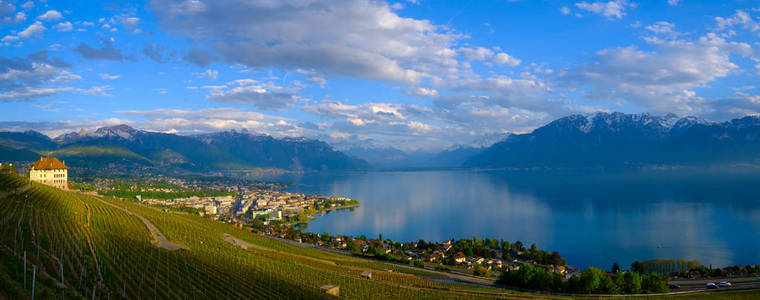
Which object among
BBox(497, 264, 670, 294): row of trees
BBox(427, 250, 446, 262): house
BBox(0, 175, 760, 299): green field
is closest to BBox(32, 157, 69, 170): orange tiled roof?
BBox(0, 175, 760, 299): green field

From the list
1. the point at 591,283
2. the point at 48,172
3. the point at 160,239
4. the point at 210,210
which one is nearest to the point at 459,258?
the point at 591,283

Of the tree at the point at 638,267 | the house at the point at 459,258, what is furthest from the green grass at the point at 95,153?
the tree at the point at 638,267

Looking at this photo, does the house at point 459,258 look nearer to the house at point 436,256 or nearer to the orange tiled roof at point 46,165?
the house at point 436,256

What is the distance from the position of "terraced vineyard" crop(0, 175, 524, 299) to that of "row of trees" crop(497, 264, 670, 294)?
543 centimetres

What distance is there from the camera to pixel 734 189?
109m

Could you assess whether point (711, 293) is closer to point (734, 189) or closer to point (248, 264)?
point (248, 264)

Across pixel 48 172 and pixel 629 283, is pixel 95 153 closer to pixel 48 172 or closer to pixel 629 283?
pixel 48 172

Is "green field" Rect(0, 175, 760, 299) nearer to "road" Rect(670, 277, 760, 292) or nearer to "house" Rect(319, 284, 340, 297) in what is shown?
"house" Rect(319, 284, 340, 297)

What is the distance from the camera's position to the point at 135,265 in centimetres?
2195

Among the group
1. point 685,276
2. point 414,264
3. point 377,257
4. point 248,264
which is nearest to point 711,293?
point 685,276

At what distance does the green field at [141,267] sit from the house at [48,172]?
14.5 meters

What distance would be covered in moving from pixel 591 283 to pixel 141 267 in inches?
1126

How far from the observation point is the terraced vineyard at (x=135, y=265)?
16.5 meters

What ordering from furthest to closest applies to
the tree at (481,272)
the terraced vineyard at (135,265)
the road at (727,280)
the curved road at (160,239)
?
1. the tree at (481,272)
2. the curved road at (160,239)
3. the road at (727,280)
4. the terraced vineyard at (135,265)
